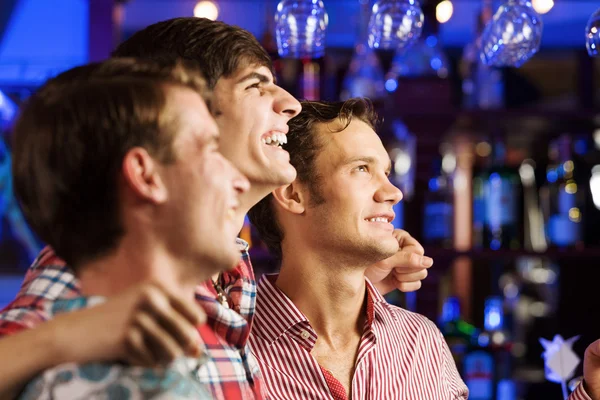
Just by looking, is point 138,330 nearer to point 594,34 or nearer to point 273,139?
point 273,139

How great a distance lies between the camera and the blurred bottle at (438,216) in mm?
2977

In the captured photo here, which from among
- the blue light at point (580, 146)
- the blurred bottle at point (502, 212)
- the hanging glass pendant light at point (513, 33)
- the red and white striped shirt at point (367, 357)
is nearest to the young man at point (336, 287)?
the red and white striped shirt at point (367, 357)

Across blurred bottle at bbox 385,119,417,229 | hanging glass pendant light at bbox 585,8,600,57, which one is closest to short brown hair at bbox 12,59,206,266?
hanging glass pendant light at bbox 585,8,600,57

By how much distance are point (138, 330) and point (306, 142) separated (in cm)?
126

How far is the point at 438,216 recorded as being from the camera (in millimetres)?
2982

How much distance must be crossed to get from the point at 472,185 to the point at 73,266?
7.43ft

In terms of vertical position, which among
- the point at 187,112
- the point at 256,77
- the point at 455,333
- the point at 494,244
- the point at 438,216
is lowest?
the point at 455,333

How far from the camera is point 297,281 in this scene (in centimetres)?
195

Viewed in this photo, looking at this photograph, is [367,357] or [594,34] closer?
[594,34]

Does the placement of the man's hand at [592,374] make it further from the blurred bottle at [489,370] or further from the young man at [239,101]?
the blurred bottle at [489,370]

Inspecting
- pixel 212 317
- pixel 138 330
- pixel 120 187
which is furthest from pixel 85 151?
pixel 212 317

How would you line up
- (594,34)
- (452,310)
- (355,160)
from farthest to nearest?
(452,310) < (355,160) < (594,34)

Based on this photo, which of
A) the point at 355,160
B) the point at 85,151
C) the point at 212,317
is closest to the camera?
the point at 85,151

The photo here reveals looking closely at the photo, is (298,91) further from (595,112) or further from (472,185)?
(595,112)
